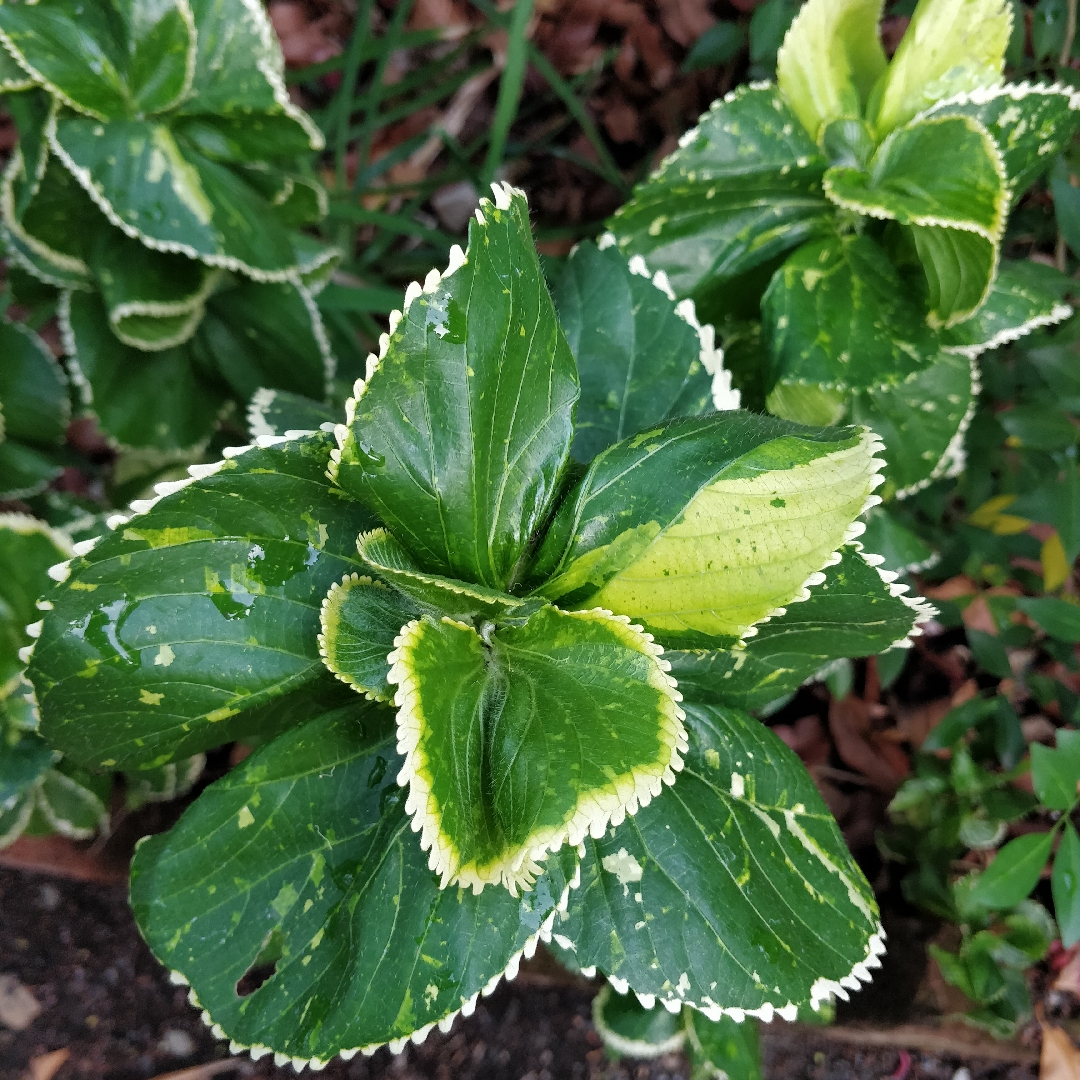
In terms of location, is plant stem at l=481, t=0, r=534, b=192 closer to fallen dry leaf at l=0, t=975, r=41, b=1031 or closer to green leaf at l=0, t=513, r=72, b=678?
green leaf at l=0, t=513, r=72, b=678

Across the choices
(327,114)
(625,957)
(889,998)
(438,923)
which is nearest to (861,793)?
(889,998)

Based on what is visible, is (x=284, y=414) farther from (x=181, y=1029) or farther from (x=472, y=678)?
(x=181, y=1029)

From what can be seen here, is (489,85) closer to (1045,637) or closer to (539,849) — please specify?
(1045,637)

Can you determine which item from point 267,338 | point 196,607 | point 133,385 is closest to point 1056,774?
point 196,607

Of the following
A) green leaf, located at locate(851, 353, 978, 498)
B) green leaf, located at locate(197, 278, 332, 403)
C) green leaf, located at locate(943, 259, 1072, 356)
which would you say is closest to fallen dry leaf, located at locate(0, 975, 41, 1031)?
green leaf, located at locate(197, 278, 332, 403)

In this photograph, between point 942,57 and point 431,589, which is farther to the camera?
point 942,57
